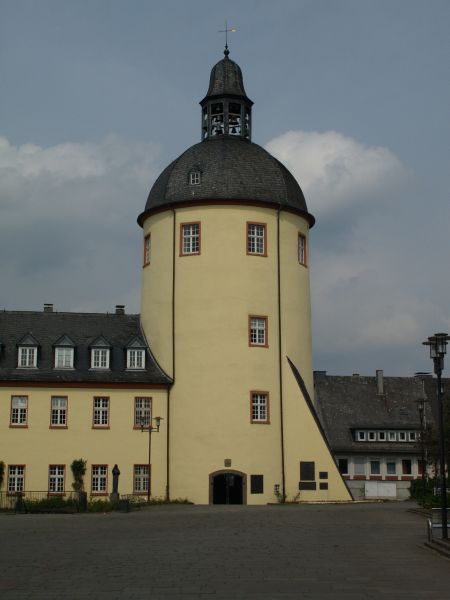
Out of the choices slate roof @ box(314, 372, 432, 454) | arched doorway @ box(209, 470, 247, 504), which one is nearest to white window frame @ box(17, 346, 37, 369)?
arched doorway @ box(209, 470, 247, 504)

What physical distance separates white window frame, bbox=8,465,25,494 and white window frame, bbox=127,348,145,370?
700 centimetres

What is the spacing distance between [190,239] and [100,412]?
30.8 feet

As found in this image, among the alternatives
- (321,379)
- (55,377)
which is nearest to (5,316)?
(55,377)

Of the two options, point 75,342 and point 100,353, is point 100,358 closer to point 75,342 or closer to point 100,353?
point 100,353

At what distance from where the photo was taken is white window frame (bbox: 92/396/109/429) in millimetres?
42375

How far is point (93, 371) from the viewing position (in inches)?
1703

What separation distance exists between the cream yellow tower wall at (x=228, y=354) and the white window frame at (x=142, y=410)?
110cm

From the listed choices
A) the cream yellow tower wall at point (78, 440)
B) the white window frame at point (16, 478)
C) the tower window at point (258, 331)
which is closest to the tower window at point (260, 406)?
the tower window at point (258, 331)

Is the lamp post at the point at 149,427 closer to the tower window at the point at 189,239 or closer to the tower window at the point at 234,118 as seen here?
the tower window at the point at 189,239

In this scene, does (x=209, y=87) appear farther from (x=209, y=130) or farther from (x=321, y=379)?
(x=321, y=379)

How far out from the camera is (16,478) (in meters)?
41.3

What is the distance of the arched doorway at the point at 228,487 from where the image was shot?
41562mm

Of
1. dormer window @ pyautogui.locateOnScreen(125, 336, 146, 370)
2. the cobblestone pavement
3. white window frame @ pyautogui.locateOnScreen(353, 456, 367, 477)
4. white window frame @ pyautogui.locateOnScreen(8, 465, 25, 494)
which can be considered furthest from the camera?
white window frame @ pyautogui.locateOnScreen(353, 456, 367, 477)

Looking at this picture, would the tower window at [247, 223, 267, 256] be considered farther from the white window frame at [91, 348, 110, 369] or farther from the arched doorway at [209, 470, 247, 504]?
the arched doorway at [209, 470, 247, 504]
